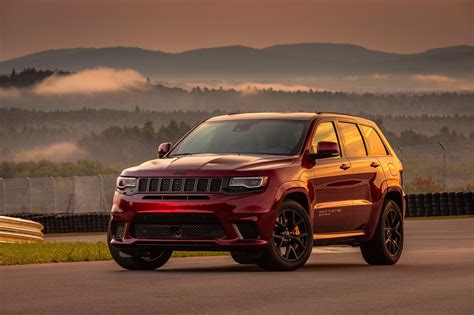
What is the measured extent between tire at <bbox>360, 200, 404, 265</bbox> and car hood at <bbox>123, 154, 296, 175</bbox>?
2289 millimetres

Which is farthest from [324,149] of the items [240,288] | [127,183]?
[240,288]

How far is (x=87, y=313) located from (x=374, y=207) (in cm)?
694

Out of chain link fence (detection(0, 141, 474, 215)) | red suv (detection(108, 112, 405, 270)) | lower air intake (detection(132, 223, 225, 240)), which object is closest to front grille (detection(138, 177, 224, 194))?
red suv (detection(108, 112, 405, 270))

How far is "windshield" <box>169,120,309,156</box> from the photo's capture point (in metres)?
15.6

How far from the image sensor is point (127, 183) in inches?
595

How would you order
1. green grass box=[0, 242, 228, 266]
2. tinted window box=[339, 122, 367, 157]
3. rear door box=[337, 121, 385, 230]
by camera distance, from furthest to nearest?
green grass box=[0, 242, 228, 266]
tinted window box=[339, 122, 367, 157]
rear door box=[337, 121, 385, 230]

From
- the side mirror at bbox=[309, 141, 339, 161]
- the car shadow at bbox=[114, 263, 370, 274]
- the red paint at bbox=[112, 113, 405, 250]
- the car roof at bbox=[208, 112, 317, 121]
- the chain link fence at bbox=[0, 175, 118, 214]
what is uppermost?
the car roof at bbox=[208, 112, 317, 121]

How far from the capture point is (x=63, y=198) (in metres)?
56.2

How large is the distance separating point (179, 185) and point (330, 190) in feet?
7.22

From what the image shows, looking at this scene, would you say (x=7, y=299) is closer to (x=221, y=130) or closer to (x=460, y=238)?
(x=221, y=130)

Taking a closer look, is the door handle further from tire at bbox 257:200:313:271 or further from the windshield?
tire at bbox 257:200:313:271

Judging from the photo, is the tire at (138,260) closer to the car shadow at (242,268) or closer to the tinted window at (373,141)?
the car shadow at (242,268)

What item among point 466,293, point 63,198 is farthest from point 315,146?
point 63,198

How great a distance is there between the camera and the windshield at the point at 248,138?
1559 cm
